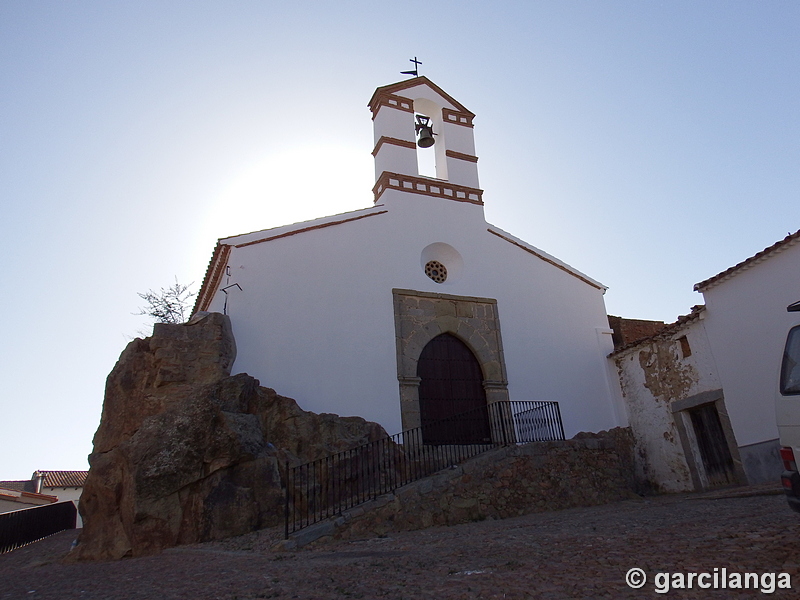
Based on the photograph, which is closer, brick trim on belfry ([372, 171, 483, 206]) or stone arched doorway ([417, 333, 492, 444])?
stone arched doorway ([417, 333, 492, 444])

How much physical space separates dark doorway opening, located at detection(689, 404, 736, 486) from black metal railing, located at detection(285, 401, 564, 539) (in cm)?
250

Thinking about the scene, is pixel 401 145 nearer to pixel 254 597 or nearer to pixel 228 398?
pixel 228 398

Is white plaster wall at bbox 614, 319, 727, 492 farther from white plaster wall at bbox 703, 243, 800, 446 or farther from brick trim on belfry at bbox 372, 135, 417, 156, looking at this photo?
brick trim on belfry at bbox 372, 135, 417, 156

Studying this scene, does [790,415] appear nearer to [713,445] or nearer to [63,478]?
[713,445]

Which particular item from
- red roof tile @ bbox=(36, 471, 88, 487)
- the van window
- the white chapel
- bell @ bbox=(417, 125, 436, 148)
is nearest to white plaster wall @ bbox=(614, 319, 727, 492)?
the white chapel

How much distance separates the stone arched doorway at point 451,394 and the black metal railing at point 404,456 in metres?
0.02

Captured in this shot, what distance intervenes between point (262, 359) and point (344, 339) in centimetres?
147

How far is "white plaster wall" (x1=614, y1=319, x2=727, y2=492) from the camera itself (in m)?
10.1

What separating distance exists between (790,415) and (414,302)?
783 cm

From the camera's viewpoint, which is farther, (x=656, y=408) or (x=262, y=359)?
(x=656, y=408)

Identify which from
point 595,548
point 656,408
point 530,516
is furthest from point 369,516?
point 656,408

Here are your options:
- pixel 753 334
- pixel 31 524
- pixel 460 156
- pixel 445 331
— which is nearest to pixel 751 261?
pixel 753 334

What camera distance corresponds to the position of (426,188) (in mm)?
12203

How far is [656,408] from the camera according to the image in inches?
436
